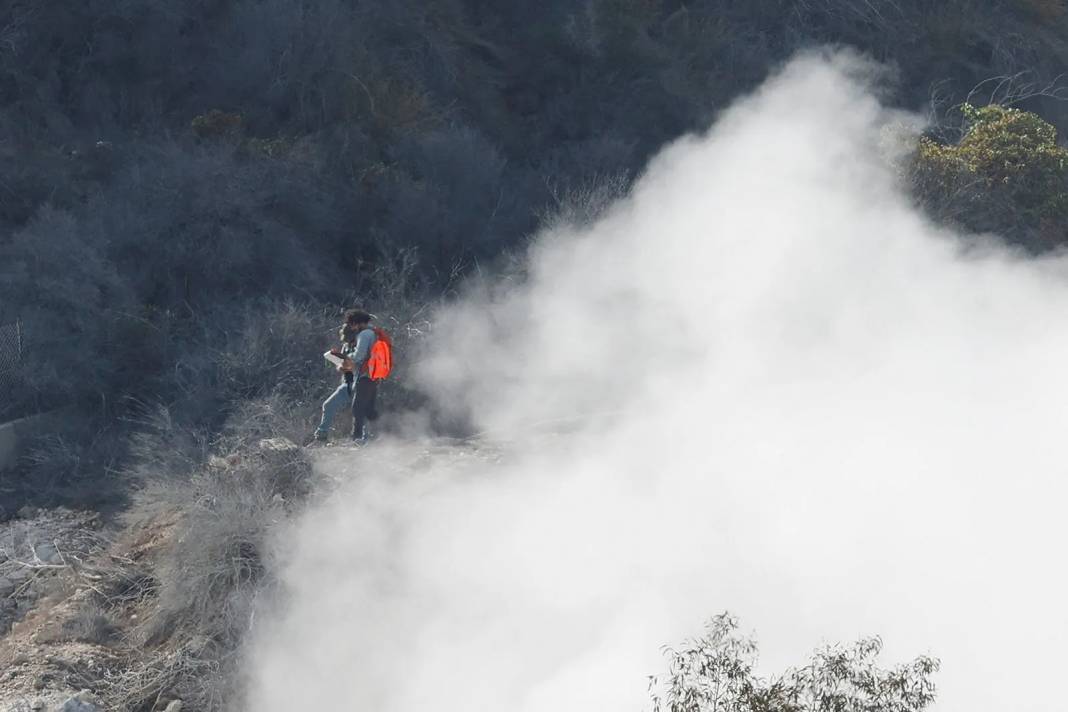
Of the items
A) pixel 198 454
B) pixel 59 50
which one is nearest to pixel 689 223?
pixel 198 454

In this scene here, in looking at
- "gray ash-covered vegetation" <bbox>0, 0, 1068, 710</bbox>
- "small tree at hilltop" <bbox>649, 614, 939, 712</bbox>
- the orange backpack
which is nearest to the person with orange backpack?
the orange backpack

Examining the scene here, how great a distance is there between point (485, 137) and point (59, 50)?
544 cm

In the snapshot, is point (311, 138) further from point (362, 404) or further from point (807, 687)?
point (807, 687)

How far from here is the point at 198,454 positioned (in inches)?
469

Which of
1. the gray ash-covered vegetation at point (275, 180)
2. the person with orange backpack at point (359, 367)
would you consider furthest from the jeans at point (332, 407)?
the gray ash-covered vegetation at point (275, 180)

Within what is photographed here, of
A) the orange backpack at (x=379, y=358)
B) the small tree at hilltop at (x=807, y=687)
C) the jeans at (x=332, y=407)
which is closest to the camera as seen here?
the small tree at hilltop at (x=807, y=687)

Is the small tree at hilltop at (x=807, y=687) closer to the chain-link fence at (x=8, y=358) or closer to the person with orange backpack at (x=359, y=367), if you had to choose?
the person with orange backpack at (x=359, y=367)

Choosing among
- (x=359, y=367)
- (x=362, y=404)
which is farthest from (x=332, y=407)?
(x=359, y=367)

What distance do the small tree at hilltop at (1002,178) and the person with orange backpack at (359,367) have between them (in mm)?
6989

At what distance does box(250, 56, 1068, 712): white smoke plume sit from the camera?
338 inches

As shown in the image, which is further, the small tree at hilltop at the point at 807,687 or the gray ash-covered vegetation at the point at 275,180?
the gray ash-covered vegetation at the point at 275,180

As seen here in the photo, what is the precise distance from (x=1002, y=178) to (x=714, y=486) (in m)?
8.10

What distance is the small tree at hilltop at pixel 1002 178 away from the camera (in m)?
15.8

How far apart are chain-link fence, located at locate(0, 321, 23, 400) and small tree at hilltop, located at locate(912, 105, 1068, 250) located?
9.18 metres
